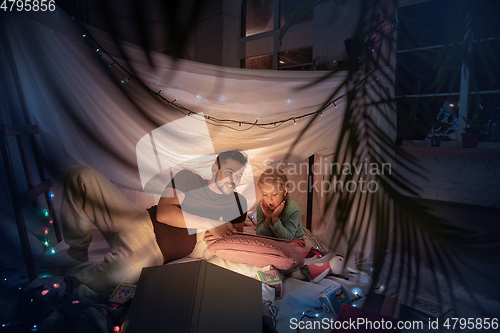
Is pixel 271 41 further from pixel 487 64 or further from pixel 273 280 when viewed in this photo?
pixel 487 64

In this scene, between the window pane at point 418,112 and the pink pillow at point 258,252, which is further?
the pink pillow at point 258,252

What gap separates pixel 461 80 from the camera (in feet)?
1.07

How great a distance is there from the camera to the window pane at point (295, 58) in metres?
3.33

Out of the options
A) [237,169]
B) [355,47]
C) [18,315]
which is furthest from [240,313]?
[18,315]

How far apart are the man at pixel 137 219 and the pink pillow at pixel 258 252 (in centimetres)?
8

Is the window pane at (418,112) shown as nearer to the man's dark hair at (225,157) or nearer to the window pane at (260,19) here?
the man's dark hair at (225,157)

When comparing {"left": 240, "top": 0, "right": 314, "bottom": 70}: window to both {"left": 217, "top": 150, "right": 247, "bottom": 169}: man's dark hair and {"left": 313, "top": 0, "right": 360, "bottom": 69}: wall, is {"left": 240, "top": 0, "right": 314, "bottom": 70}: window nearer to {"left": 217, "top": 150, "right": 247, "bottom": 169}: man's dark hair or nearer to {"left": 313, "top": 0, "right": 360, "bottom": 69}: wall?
{"left": 313, "top": 0, "right": 360, "bottom": 69}: wall

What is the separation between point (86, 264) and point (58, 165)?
2.27 ft

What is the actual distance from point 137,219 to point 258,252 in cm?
76

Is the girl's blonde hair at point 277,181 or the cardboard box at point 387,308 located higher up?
the girl's blonde hair at point 277,181

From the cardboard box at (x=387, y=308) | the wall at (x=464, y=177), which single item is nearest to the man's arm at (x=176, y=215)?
the cardboard box at (x=387, y=308)

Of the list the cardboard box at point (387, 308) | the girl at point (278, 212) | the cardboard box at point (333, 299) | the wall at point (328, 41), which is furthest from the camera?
the wall at point (328, 41)

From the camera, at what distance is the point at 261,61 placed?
3.93 meters

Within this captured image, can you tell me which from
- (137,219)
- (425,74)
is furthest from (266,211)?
(425,74)
